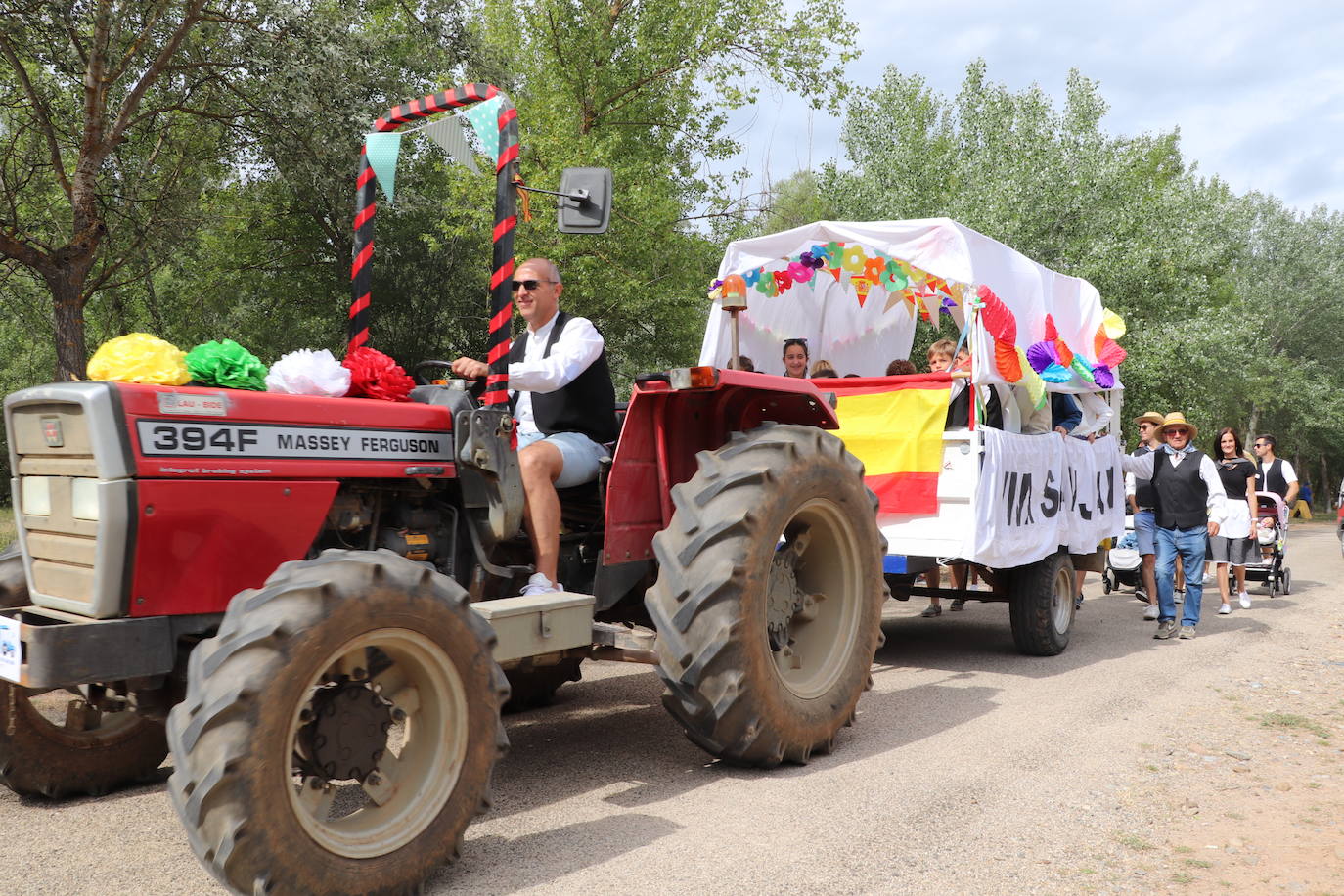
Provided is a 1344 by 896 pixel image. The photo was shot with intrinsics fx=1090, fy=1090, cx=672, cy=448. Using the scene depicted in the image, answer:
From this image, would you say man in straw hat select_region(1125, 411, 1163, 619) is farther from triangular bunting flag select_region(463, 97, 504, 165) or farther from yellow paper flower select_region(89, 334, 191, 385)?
yellow paper flower select_region(89, 334, 191, 385)

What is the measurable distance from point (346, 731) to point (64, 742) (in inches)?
66.6

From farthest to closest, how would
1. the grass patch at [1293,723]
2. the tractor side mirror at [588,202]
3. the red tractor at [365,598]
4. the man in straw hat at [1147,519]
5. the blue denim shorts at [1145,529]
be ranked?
the blue denim shorts at [1145,529]
the man in straw hat at [1147,519]
the grass patch at [1293,723]
the tractor side mirror at [588,202]
the red tractor at [365,598]

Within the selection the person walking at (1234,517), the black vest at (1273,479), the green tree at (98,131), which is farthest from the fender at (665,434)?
the black vest at (1273,479)

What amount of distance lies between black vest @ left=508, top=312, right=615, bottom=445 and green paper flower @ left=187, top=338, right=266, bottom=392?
1.26 m

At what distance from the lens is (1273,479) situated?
1449cm

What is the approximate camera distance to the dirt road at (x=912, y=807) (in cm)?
355

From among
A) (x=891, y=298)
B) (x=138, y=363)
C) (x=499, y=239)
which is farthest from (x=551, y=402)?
(x=891, y=298)

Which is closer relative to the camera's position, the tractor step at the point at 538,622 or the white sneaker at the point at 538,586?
the tractor step at the point at 538,622

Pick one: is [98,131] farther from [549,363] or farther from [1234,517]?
[1234,517]

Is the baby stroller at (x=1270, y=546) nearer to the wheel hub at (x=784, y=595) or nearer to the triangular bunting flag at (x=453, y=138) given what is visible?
the wheel hub at (x=784, y=595)

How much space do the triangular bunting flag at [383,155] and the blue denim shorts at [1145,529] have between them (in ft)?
28.1

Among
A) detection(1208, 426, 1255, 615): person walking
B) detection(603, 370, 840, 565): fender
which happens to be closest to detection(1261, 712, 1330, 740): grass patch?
detection(603, 370, 840, 565): fender

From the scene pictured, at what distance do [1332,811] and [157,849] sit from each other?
4482 mm

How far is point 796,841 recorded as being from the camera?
3848 millimetres
